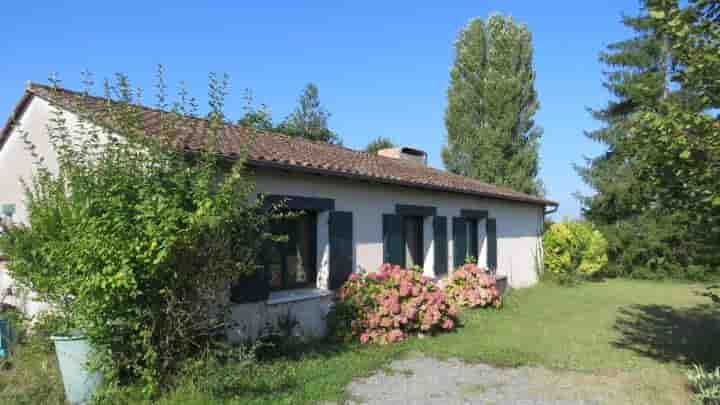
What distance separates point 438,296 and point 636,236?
43.1 ft

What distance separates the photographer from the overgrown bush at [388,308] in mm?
7281

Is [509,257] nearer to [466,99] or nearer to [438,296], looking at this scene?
[438,296]

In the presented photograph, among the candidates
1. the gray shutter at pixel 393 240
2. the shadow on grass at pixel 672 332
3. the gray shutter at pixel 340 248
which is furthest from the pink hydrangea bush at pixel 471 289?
the gray shutter at pixel 340 248

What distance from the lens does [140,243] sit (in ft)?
13.9

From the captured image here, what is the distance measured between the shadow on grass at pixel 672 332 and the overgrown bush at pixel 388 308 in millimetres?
2859

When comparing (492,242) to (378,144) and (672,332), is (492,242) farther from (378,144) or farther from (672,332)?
(378,144)

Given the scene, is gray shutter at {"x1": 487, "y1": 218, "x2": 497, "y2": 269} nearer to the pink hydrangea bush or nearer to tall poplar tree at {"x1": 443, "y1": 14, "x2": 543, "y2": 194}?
the pink hydrangea bush

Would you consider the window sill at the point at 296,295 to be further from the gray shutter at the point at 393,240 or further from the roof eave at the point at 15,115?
the roof eave at the point at 15,115

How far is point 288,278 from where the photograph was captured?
768 cm

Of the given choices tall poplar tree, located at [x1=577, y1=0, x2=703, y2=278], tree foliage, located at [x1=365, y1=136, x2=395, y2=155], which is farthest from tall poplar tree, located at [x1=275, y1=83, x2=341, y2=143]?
tall poplar tree, located at [x1=577, y1=0, x2=703, y2=278]

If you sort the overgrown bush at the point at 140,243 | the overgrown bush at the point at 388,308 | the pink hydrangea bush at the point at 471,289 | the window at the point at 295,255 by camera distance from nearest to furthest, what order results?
the overgrown bush at the point at 140,243
the overgrown bush at the point at 388,308
the window at the point at 295,255
the pink hydrangea bush at the point at 471,289

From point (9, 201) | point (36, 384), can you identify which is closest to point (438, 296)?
point (36, 384)

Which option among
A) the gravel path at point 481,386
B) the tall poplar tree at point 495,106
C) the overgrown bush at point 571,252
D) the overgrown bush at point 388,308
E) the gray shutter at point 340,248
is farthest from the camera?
the tall poplar tree at point 495,106

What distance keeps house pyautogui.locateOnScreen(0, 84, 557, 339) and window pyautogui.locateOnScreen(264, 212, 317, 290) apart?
0.06 feet
